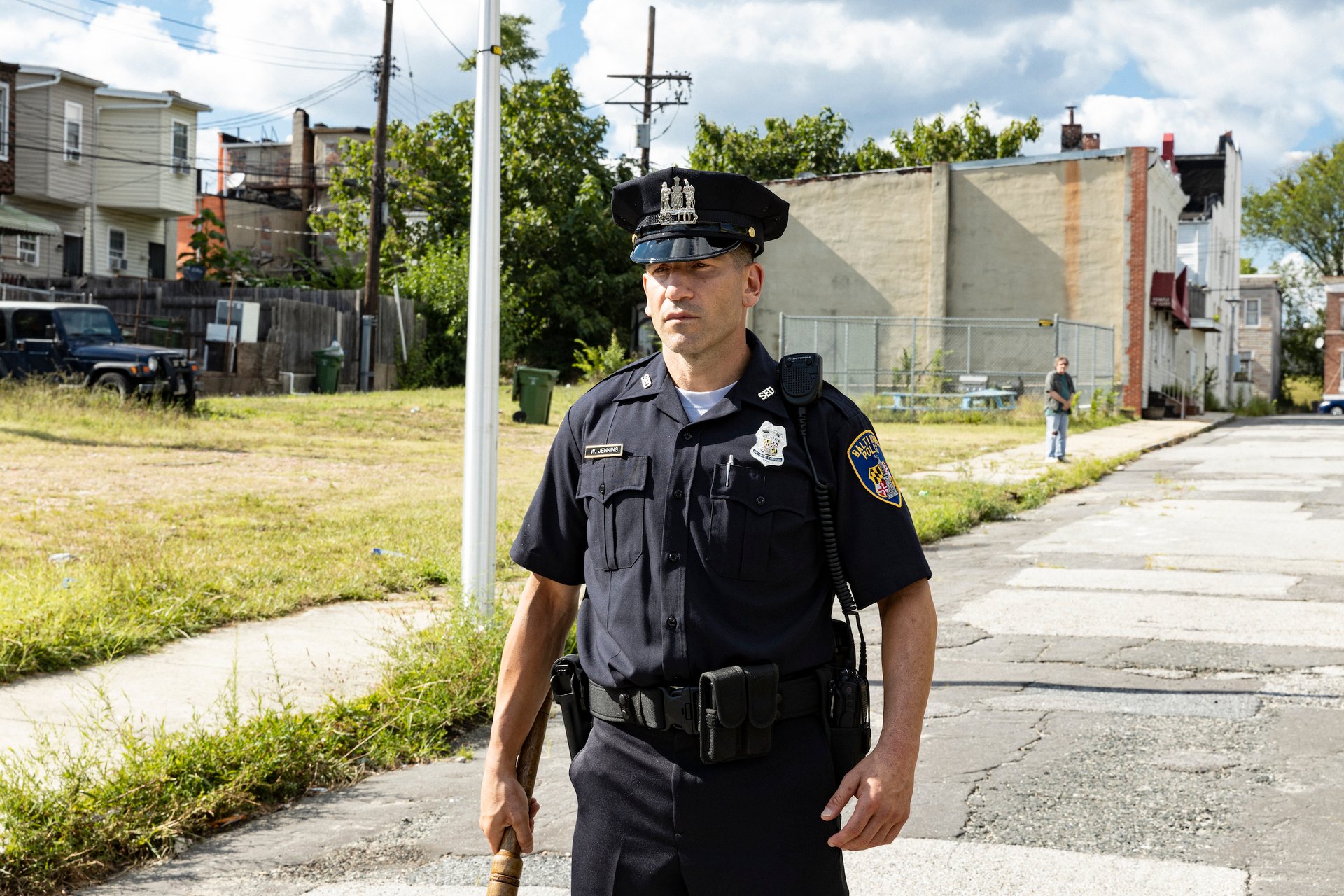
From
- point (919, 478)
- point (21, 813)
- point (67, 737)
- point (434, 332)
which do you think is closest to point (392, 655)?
point (67, 737)

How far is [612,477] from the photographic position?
2.50 meters

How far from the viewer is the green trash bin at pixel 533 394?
23141 millimetres

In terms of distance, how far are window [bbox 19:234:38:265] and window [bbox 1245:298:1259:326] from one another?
191ft

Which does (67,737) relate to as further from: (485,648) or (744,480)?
(744,480)

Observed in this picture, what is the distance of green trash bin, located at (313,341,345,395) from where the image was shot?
30.8m

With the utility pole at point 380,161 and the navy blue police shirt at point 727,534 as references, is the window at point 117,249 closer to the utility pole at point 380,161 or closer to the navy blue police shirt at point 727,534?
the utility pole at point 380,161

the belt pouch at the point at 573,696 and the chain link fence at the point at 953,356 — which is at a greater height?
the chain link fence at the point at 953,356

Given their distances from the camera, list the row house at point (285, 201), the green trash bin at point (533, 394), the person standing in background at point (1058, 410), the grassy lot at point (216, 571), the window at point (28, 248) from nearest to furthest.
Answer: the grassy lot at point (216, 571) → the person standing in background at point (1058, 410) → the green trash bin at point (533, 394) → the window at point (28, 248) → the row house at point (285, 201)

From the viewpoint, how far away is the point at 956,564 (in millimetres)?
10312

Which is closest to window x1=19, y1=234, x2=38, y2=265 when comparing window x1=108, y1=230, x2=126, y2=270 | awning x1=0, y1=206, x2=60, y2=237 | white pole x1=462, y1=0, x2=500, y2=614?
awning x1=0, y1=206, x2=60, y2=237

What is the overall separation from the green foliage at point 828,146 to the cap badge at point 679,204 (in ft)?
155

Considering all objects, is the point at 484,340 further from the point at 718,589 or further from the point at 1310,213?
the point at 1310,213

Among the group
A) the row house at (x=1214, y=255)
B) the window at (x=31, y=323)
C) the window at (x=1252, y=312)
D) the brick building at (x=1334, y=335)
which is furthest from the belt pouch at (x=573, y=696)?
the window at (x=1252, y=312)

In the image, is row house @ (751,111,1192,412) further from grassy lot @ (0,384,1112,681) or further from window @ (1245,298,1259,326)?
window @ (1245,298,1259,326)
